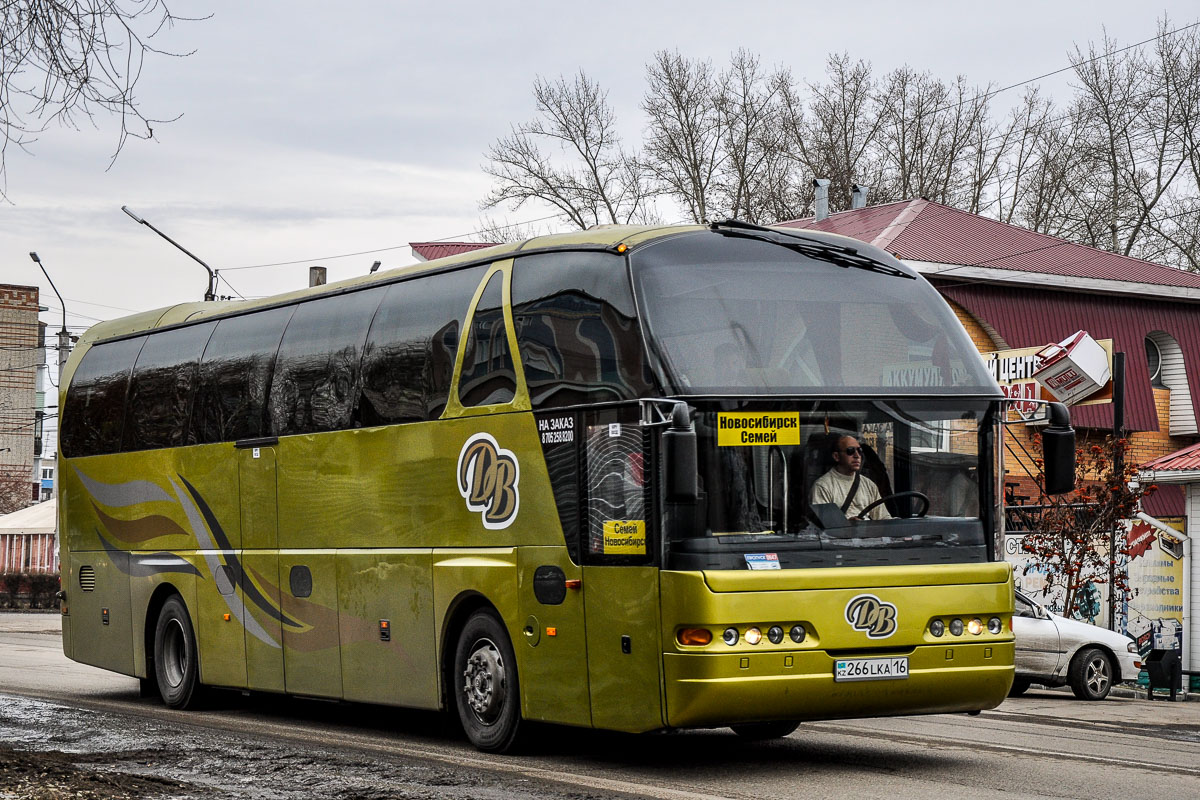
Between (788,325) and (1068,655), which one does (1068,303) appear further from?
(788,325)

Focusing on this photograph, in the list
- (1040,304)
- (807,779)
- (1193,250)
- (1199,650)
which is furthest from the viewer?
(1193,250)

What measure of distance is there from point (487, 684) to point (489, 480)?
1.43 metres

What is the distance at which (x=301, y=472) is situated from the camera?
13680 mm

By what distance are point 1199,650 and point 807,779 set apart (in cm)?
1494

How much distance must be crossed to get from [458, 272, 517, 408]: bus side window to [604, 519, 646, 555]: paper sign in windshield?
1451mm

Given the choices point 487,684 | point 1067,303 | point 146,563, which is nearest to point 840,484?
point 487,684

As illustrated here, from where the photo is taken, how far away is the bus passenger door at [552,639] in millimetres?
10547

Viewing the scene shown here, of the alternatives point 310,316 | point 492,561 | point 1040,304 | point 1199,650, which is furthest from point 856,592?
point 1040,304

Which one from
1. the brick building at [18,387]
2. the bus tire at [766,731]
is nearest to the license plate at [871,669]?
the bus tire at [766,731]

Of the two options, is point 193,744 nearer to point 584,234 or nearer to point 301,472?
point 301,472

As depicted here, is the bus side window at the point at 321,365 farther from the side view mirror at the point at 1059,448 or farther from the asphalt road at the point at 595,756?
the side view mirror at the point at 1059,448

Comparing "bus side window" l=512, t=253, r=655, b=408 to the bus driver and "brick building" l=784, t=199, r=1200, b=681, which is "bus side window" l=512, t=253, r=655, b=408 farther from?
"brick building" l=784, t=199, r=1200, b=681

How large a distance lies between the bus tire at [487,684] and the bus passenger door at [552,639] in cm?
26

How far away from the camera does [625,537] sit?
1018 centimetres
